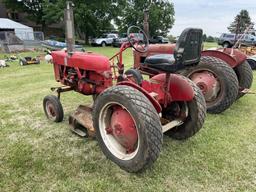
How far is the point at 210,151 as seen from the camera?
107 inches

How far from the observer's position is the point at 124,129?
2.28 metres

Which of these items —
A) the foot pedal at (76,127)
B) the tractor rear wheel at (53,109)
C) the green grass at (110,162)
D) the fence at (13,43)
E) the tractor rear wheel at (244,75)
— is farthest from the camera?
the fence at (13,43)

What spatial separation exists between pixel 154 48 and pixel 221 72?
194cm

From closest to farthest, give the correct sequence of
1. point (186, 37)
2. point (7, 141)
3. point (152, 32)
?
1. point (186, 37)
2. point (7, 141)
3. point (152, 32)

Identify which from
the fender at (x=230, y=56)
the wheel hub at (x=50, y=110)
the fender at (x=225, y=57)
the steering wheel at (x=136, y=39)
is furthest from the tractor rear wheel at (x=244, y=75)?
the wheel hub at (x=50, y=110)

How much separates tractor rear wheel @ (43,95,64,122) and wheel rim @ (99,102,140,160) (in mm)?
1196

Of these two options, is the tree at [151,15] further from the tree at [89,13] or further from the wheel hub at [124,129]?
the wheel hub at [124,129]

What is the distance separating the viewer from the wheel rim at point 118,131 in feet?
7.40

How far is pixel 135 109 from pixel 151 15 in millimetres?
28782

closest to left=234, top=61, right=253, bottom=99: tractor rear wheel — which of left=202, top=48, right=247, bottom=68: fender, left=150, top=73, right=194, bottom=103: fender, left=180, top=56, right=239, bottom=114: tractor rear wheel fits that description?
left=202, top=48, right=247, bottom=68: fender

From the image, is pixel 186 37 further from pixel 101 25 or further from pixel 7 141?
pixel 101 25

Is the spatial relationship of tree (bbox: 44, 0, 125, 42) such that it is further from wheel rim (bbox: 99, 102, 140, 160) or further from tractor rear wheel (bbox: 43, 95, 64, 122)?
wheel rim (bbox: 99, 102, 140, 160)

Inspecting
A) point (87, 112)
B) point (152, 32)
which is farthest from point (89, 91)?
point (152, 32)

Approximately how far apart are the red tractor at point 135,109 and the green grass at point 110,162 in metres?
0.18
